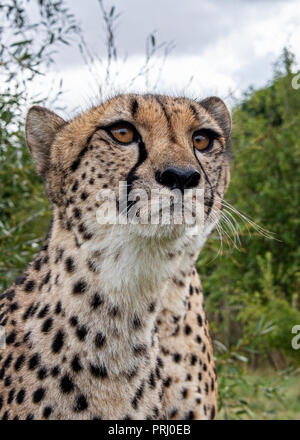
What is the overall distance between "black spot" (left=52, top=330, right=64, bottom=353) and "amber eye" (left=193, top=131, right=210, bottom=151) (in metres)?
0.68

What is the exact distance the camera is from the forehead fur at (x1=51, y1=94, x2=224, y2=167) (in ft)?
5.06

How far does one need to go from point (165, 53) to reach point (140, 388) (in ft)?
8.24

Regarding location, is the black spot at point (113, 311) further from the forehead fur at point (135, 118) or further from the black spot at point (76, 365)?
the forehead fur at point (135, 118)

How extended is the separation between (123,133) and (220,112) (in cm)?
63

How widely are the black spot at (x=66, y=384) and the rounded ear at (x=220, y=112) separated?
3.49 ft

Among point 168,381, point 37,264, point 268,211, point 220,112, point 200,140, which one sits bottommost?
point 268,211

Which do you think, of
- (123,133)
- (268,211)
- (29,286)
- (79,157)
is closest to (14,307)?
(29,286)

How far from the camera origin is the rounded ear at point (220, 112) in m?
2.04

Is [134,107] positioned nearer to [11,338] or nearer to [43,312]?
[43,312]

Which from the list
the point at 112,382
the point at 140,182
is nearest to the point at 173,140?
the point at 140,182

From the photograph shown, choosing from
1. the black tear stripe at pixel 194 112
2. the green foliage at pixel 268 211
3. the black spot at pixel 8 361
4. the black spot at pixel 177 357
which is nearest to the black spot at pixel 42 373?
the black spot at pixel 8 361

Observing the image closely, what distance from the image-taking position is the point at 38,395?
1.43 meters

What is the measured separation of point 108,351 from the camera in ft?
4.85

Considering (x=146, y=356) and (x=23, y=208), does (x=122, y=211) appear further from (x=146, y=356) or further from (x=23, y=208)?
(x=23, y=208)
